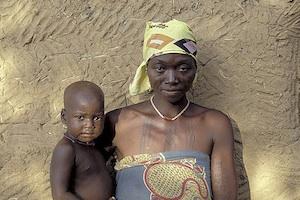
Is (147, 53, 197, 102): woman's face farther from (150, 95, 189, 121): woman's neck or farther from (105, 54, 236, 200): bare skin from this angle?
(150, 95, 189, 121): woman's neck

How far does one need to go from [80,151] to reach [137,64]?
592 millimetres

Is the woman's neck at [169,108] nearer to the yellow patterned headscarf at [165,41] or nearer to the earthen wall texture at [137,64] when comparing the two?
the yellow patterned headscarf at [165,41]

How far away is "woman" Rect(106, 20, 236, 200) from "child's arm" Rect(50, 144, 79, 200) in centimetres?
28

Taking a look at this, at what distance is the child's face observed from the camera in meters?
2.75

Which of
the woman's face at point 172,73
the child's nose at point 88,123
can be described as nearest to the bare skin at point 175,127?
the woman's face at point 172,73

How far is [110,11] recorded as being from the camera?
326cm

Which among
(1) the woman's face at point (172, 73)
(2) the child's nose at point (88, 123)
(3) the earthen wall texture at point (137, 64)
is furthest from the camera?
(3) the earthen wall texture at point (137, 64)

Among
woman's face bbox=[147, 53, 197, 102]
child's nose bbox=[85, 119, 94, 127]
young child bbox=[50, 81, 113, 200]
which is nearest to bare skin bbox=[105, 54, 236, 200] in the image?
woman's face bbox=[147, 53, 197, 102]

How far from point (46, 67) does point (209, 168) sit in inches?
33.7

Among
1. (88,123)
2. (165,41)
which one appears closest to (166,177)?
(88,123)

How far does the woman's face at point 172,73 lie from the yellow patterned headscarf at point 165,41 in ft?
0.08

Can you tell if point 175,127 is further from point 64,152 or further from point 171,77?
point 64,152

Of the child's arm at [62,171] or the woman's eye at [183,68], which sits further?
the woman's eye at [183,68]

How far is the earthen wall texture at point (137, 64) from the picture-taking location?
10.5 ft
